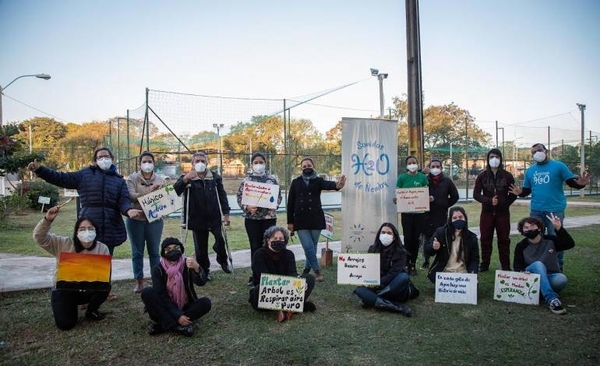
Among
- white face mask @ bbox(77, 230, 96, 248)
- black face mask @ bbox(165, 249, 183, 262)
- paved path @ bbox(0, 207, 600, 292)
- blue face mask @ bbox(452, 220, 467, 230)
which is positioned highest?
white face mask @ bbox(77, 230, 96, 248)

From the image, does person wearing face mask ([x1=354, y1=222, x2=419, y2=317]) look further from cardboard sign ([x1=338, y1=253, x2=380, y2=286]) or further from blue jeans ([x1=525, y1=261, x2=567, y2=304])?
blue jeans ([x1=525, y1=261, x2=567, y2=304])

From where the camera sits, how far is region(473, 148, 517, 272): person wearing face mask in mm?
6531

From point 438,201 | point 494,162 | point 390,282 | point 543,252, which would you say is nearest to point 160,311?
point 390,282

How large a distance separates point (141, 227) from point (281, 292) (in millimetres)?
2174

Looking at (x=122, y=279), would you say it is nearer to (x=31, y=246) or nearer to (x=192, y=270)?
(x=192, y=270)

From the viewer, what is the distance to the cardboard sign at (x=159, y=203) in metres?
5.48

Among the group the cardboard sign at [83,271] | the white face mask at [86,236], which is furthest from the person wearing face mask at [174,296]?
the white face mask at [86,236]

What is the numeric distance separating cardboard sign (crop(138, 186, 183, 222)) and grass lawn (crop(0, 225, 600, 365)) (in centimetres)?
112

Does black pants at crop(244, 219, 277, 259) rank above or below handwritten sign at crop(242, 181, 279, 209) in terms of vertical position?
below

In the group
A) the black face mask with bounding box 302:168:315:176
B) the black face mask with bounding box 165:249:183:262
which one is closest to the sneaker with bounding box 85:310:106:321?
the black face mask with bounding box 165:249:183:262

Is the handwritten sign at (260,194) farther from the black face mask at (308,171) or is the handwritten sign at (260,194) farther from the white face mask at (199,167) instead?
the white face mask at (199,167)

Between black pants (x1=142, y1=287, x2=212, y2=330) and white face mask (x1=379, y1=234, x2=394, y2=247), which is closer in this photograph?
black pants (x1=142, y1=287, x2=212, y2=330)

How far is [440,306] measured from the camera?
17.0 ft

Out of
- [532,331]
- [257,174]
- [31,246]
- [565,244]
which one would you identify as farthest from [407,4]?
[31,246]
